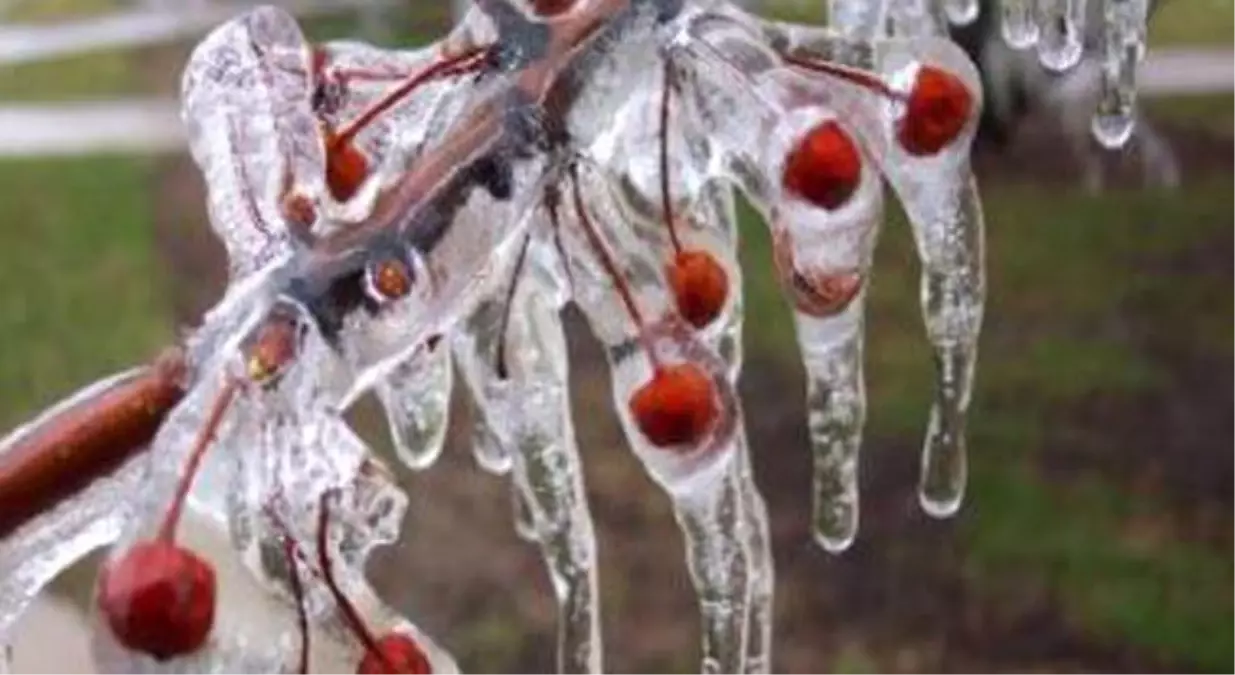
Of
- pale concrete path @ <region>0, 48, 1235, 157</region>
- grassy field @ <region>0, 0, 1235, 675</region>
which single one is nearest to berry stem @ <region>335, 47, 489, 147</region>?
grassy field @ <region>0, 0, 1235, 675</region>

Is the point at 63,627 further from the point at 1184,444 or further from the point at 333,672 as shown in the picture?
the point at 333,672

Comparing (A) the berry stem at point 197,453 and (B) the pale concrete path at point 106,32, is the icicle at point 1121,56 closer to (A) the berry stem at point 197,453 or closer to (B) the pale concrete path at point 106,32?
(A) the berry stem at point 197,453

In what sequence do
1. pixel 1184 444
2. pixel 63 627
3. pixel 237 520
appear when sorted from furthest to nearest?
pixel 1184 444, pixel 63 627, pixel 237 520

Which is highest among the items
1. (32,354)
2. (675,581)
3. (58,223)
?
(58,223)

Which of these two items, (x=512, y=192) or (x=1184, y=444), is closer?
(x=512, y=192)

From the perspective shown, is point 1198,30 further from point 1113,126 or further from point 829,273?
point 829,273

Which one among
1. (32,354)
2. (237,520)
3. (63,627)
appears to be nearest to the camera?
(237,520)

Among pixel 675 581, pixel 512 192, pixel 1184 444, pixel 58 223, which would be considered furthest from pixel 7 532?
pixel 58 223

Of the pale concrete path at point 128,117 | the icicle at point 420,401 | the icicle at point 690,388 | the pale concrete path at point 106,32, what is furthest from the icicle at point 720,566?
the pale concrete path at point 106,32
